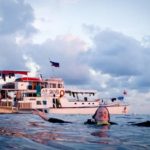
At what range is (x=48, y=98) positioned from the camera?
69312mm

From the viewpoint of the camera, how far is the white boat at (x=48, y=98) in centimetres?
6681

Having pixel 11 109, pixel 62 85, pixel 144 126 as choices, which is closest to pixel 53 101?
pixel 62 85

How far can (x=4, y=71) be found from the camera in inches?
2913

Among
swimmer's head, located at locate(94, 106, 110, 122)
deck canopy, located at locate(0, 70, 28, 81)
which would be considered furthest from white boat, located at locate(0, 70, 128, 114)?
swimmer's head, located at locate(94, 106, 110, 122)

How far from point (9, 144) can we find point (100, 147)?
2.48 metres

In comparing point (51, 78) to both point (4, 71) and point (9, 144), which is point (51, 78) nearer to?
point (4, 71)

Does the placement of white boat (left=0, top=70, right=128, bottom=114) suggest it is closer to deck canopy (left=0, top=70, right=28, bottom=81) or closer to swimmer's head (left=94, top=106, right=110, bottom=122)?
deck canopy (left=0, top=70, right=28, bottom=81)

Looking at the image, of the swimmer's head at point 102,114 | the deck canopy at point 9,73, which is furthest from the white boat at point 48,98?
the swimmer's head at point 102,114

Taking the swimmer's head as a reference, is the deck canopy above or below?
above

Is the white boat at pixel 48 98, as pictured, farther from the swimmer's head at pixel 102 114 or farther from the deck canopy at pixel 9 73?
the swimmer's head at pixel 102 114

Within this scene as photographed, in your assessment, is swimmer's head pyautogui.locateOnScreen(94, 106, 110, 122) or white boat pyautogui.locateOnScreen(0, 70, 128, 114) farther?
white boat pyautogui.locateOnScreen(0, 70, 128, 114)

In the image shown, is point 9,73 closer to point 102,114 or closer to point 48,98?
point 48,98

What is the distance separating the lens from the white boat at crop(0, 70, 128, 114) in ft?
219

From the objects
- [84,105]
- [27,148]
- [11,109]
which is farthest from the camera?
[84,105]
